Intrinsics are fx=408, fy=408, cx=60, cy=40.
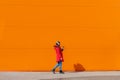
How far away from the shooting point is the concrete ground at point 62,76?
16.5 meters

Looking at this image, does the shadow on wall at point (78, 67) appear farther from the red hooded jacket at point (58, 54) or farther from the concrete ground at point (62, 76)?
the red hooded jacket at point (58, 54)

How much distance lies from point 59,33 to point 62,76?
2.35 meters

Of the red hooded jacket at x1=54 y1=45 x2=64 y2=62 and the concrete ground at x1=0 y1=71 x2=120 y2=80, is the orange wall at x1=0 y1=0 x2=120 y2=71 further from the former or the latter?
the red hooded jacket at x1=54 y1=45 x2=64 y2=62

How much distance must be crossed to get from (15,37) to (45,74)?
2.26 m

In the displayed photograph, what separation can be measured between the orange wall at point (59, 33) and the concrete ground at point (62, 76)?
59 centimetres

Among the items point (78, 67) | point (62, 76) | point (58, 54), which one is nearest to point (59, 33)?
point (58, 54)

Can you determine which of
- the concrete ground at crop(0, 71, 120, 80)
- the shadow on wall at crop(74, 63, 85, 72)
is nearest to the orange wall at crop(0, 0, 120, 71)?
the shadow on wall at crop(74, 63, 85, 72)

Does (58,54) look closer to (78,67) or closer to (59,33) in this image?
(59,33)

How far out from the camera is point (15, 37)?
729 inches

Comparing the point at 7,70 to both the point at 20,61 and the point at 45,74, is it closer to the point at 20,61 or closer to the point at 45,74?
the point at 20,61

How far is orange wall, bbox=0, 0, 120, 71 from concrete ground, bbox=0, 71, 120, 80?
1.92ft

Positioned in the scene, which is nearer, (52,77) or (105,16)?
(52,77)

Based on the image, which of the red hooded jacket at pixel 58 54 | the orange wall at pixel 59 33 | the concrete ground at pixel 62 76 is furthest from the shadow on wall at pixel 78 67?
the red hooded jacket at pixel 58 54

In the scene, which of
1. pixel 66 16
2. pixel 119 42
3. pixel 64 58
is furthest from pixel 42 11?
pixel 119 42
